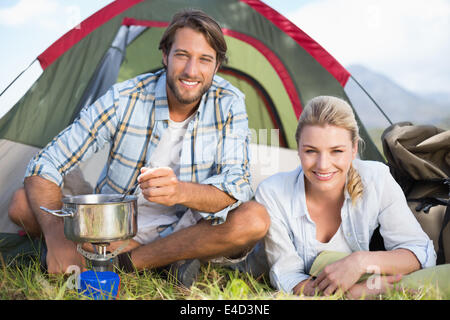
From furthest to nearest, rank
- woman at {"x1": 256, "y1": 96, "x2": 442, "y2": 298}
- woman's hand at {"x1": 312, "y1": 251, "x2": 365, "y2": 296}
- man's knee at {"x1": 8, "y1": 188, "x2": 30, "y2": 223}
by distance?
man's knee at {"x1": 8, "y1": 188, "x2": 30, "y2": 223} < woman at {"x1": 256, "y1": 96, "x2": 442, "y2": 298} < woman's hand at {"x1": 312, "y1": 251, "x2": 365, "y2": 296}

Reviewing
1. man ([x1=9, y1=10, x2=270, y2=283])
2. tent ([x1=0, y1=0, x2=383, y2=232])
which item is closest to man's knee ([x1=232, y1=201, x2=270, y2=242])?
man ([x1=9, y1=10, x2=270, y2=283])

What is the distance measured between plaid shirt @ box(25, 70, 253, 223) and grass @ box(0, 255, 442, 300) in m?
0.39

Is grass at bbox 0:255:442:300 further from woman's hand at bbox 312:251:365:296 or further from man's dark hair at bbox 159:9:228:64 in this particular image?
man's dark hair at bbox 159:9:228:64

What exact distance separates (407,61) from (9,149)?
10.7m

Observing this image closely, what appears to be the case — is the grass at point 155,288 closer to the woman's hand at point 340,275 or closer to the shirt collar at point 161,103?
the woman's hand at point 340,275

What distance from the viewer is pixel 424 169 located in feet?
5.90

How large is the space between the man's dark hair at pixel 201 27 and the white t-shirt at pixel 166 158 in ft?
1.05

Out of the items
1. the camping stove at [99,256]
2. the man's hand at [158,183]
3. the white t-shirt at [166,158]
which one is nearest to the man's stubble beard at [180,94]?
the white t-shirt at [166,158]

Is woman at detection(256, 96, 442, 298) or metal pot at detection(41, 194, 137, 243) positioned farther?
woman at detection(256, 96, 442, 298)

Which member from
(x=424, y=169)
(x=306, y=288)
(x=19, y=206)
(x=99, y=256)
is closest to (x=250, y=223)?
(x=306, y=288)

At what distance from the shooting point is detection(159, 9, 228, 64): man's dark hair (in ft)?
5.72

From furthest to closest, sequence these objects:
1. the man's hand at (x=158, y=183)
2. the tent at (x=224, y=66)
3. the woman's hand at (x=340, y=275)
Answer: the tent at (x=224, y=66) < the woman's hand at (x=340, y=275) < the man's hand at (x=158, y=183)

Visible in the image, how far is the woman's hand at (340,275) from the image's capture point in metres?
1.38
